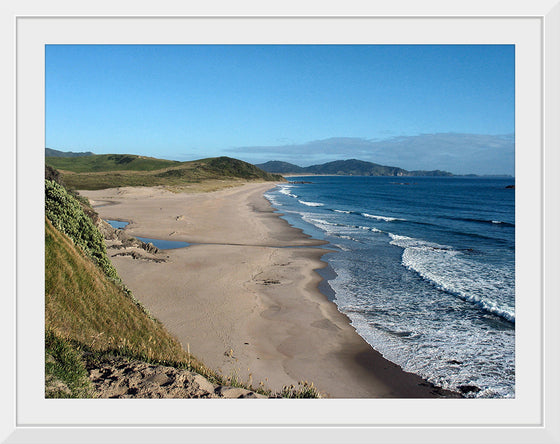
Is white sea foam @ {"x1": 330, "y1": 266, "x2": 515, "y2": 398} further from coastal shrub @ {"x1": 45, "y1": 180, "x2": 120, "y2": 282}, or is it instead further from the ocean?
coastal shrub @ {"x1": 45, "y1": 180, "x2": 120, "y2": 282}

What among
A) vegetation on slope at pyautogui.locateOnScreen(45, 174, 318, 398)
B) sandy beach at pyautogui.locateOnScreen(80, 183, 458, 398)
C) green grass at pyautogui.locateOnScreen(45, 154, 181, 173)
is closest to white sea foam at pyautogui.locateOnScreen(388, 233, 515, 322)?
sandy beach at pyautogui.locateOnScreen(80, 183, 458, 398)

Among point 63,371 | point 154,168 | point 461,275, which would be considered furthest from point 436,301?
point 154,168

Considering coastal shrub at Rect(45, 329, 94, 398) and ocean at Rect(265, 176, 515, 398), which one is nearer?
coastal shrub at Rect(45, 329, 94, 398)

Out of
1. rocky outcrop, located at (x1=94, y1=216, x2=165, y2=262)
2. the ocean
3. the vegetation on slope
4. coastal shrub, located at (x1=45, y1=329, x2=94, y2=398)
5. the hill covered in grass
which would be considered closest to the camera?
coastal shrub, located at (x1=45, y1=329, x2=94, y2=398)

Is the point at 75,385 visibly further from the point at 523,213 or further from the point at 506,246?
the point at 506,246
